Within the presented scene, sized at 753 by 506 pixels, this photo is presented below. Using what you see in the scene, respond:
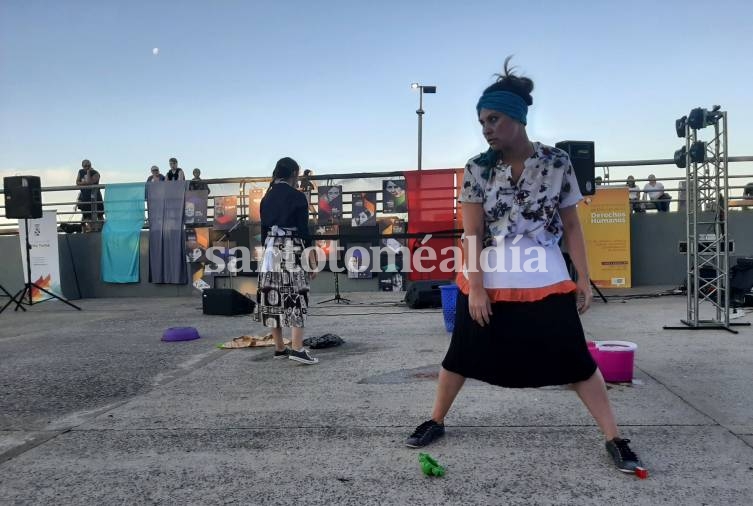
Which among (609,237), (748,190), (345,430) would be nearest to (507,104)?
(345,430)

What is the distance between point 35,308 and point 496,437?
36.0 ft

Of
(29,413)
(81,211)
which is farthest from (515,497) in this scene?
(81,211)

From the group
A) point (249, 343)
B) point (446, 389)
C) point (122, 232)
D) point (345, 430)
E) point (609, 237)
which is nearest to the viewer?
point (446, 389)

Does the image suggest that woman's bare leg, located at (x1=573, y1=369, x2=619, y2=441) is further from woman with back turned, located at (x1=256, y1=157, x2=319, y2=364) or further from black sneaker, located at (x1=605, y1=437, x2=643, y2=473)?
woman with back turned, located at (x1=256, y1=157, x2=319, y2=364)

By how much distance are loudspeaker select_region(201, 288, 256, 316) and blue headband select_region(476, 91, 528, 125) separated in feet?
22.3

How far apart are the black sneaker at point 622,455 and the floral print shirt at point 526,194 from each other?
912mm

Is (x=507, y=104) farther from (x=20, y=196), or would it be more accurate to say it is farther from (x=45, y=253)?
(x=45, y=253)

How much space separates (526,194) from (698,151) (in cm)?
472

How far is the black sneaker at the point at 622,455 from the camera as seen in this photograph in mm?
2398

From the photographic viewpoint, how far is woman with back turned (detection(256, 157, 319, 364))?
479 cm

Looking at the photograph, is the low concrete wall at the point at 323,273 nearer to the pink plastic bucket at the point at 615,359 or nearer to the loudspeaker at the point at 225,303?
the loudspeaker at the point at 225,303

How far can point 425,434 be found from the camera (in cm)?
279

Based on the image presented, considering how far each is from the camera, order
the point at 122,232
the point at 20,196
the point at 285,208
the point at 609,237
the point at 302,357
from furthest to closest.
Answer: the point at 122,232
the point at 609,237
the point at 20,196
the point at 302,357
the point at 285,208

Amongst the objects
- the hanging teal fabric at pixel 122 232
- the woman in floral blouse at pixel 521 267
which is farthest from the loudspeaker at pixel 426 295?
the hanging teal fabric at pixel 122 232
